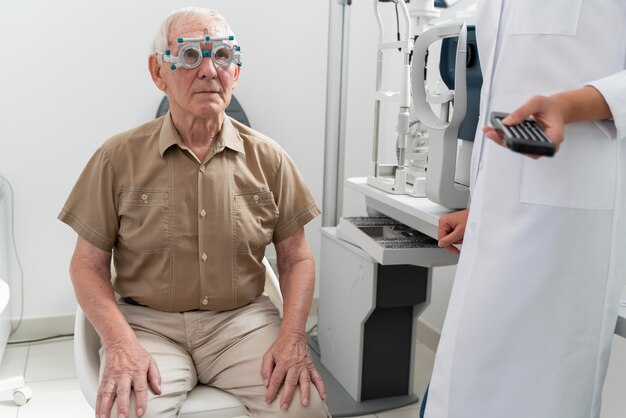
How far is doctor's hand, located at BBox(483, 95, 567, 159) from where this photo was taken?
3.28 ft

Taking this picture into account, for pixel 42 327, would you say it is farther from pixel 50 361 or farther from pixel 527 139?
pixel 527 139

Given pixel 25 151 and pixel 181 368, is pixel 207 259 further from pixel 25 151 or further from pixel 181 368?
pixel 25 151

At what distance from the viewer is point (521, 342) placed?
1164mm

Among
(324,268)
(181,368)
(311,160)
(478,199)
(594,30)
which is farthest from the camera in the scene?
(311,160)

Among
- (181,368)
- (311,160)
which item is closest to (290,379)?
(181,368)

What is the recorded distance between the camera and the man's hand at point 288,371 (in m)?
1.53

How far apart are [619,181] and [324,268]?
5.48ft

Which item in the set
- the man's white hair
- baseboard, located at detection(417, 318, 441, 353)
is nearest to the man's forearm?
the man's white hair

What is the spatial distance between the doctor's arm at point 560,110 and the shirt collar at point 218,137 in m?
0.87

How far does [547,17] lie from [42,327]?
261 cm

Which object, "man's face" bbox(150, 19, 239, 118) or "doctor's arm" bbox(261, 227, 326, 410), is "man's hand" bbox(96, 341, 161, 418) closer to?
Answer: "doctor's arm" bbox(261, 227, 326, 410)

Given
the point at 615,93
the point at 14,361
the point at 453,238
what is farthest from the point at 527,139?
the point at 14,361

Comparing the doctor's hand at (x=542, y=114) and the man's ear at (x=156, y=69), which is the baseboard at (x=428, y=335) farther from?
the doctor's hand at (x=542, y=114)

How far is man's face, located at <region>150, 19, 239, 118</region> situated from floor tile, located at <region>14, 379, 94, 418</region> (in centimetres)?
130
